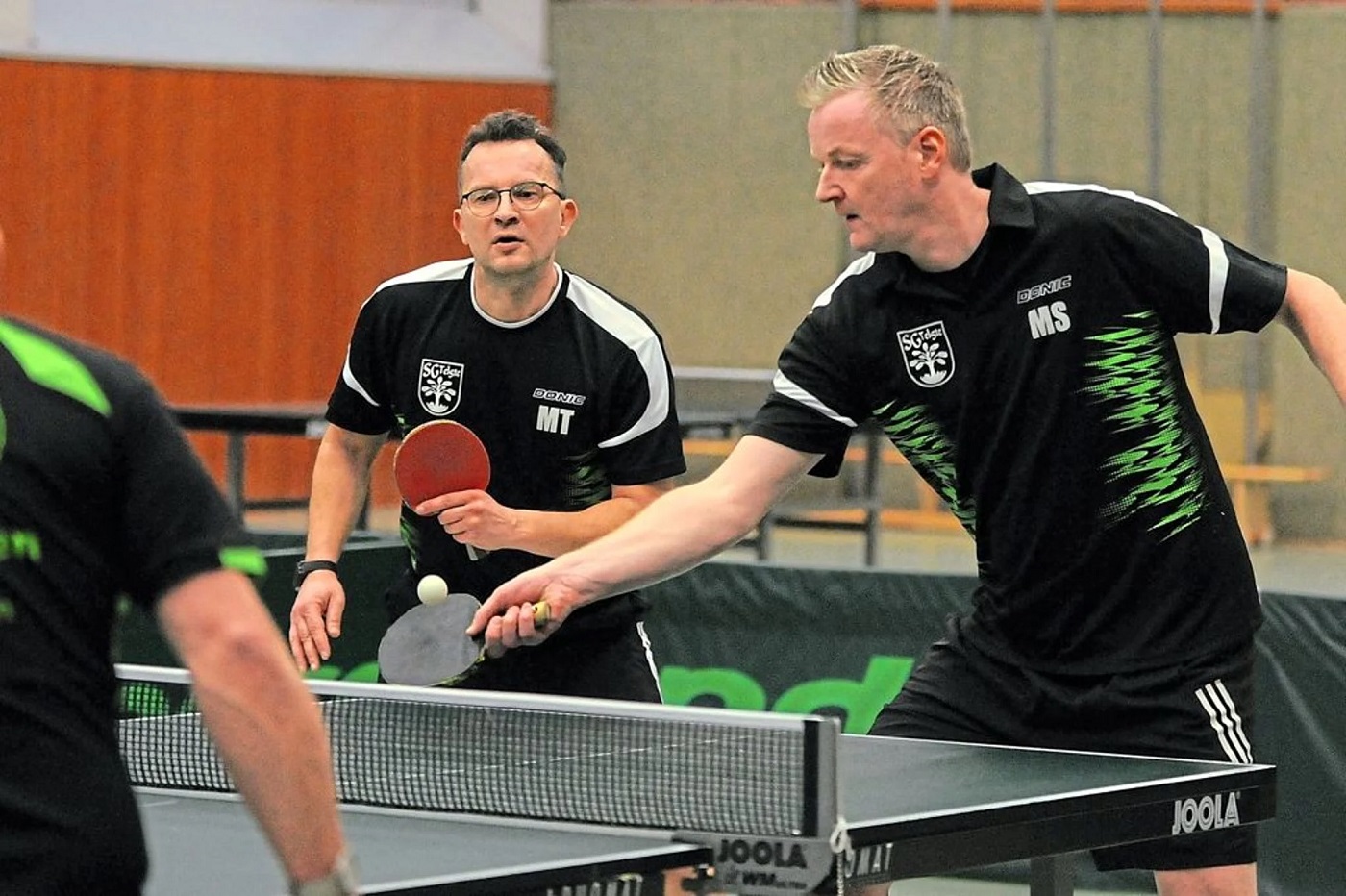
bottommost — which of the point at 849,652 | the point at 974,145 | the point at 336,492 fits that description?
the point at 849,652

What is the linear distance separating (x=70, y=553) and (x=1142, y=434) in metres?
2.05

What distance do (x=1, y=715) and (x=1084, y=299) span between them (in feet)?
6.84

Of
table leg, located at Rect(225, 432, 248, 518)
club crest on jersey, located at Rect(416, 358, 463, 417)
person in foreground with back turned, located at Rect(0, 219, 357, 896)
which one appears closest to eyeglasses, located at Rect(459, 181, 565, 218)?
club crest on jersey, located at Rect(416, 358, 463, 417)

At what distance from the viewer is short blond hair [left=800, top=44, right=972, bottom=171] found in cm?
361

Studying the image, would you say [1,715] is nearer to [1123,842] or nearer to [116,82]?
[1123,842]

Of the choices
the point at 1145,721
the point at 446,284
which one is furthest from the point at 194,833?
the point at 446,284

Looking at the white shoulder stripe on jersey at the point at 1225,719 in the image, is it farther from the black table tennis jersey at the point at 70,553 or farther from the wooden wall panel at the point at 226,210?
the wooden wall panel at the point at 226,210

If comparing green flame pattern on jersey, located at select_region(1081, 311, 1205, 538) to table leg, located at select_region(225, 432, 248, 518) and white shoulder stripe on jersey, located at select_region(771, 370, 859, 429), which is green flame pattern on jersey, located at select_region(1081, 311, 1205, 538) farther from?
table leg, located at select_region(225, 432, 248, 518)

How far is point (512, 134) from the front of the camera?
14.6 feet

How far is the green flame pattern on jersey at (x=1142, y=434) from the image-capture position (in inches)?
142

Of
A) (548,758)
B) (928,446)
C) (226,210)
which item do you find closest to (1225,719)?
(928,446)

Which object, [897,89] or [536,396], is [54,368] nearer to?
[897,89]

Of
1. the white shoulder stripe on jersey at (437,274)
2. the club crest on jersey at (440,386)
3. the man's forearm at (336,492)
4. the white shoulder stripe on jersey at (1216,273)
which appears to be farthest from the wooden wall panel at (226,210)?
the white shoulder stripe on jersey at (1216,273)

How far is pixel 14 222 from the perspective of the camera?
460 inches
